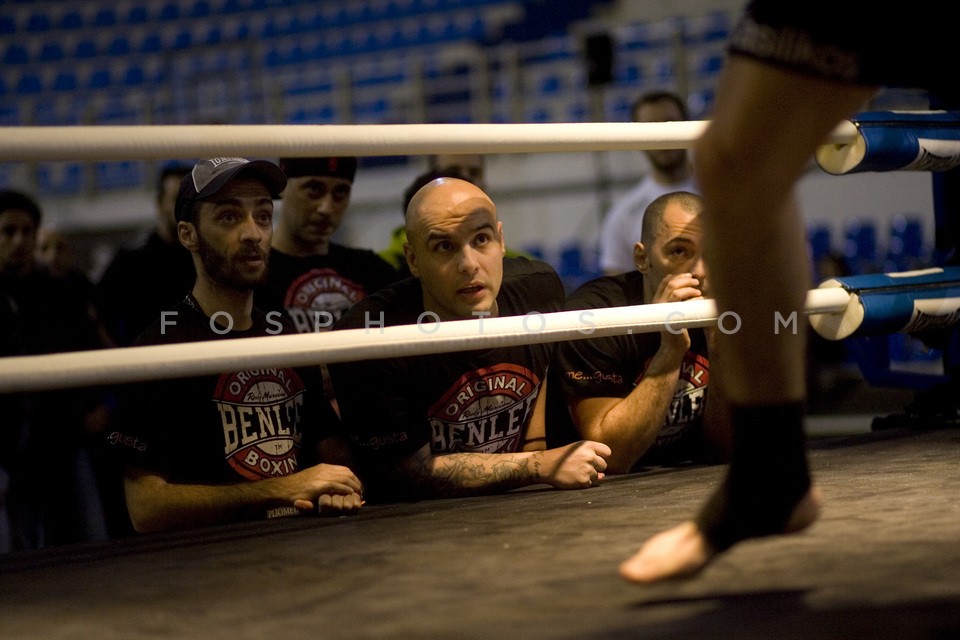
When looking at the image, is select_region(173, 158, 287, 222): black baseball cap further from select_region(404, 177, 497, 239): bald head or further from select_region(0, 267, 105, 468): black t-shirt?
select_region(0, 267, 105, 468): black t-shirt

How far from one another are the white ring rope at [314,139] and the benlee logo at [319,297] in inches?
31.5

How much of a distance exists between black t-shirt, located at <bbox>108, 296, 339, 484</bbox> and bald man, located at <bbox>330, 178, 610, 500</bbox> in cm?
11

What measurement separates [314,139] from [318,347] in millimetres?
300

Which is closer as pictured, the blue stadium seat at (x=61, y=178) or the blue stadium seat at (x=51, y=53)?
the blue stadium seat at (x=61, y=178)

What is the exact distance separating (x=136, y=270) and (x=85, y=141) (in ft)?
5.42

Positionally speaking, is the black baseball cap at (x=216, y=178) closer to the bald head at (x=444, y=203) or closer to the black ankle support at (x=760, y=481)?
the bald head at (x=444, y=203)

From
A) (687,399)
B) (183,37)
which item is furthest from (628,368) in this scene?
(183,37)

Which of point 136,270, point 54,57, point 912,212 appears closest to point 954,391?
point 136,270

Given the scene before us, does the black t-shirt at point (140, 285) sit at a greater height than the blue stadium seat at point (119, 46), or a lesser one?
lesser

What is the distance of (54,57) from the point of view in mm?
8992

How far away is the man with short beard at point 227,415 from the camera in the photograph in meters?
1.68

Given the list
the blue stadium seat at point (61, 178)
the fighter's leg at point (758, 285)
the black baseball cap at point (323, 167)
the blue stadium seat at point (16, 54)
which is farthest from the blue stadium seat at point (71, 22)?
the fighter's leg at point (758, 285)

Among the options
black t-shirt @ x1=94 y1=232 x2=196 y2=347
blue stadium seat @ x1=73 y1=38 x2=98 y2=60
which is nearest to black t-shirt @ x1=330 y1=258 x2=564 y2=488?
black t-shirt @ x1=94 y1=232 x2=196 y2=347

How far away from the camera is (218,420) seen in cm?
176
